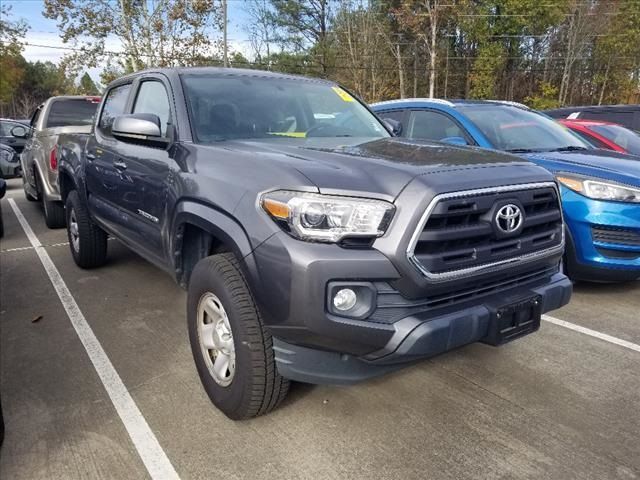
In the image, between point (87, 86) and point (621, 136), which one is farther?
point (87, 86)

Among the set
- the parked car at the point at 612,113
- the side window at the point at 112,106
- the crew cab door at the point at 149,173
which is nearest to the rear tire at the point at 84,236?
the side window at the point at 112,106

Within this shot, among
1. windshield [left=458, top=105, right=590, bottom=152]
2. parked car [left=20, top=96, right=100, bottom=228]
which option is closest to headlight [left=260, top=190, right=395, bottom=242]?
windshield [left=458, top=105, right=590, bottom=152]

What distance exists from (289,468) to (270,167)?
1.38 meters

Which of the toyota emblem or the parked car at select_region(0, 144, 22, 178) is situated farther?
the parked car at select_region(0, 144, 22, 178)

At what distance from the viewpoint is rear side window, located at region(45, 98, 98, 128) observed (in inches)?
320

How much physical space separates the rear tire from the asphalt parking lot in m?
1.22

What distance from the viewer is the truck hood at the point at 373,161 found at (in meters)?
2.25

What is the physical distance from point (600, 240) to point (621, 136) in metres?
3.49

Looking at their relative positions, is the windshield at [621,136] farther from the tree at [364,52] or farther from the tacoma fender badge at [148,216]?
the tree at [364,52]

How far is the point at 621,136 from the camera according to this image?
275 inches

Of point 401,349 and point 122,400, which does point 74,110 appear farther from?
point 401,349

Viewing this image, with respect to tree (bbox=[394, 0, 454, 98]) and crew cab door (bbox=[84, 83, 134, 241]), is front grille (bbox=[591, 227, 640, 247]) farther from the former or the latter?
tree (bbox=[394, 0, 454, 98])

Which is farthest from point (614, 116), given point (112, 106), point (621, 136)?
point (112, 106)

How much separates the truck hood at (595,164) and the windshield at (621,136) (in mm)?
2043
